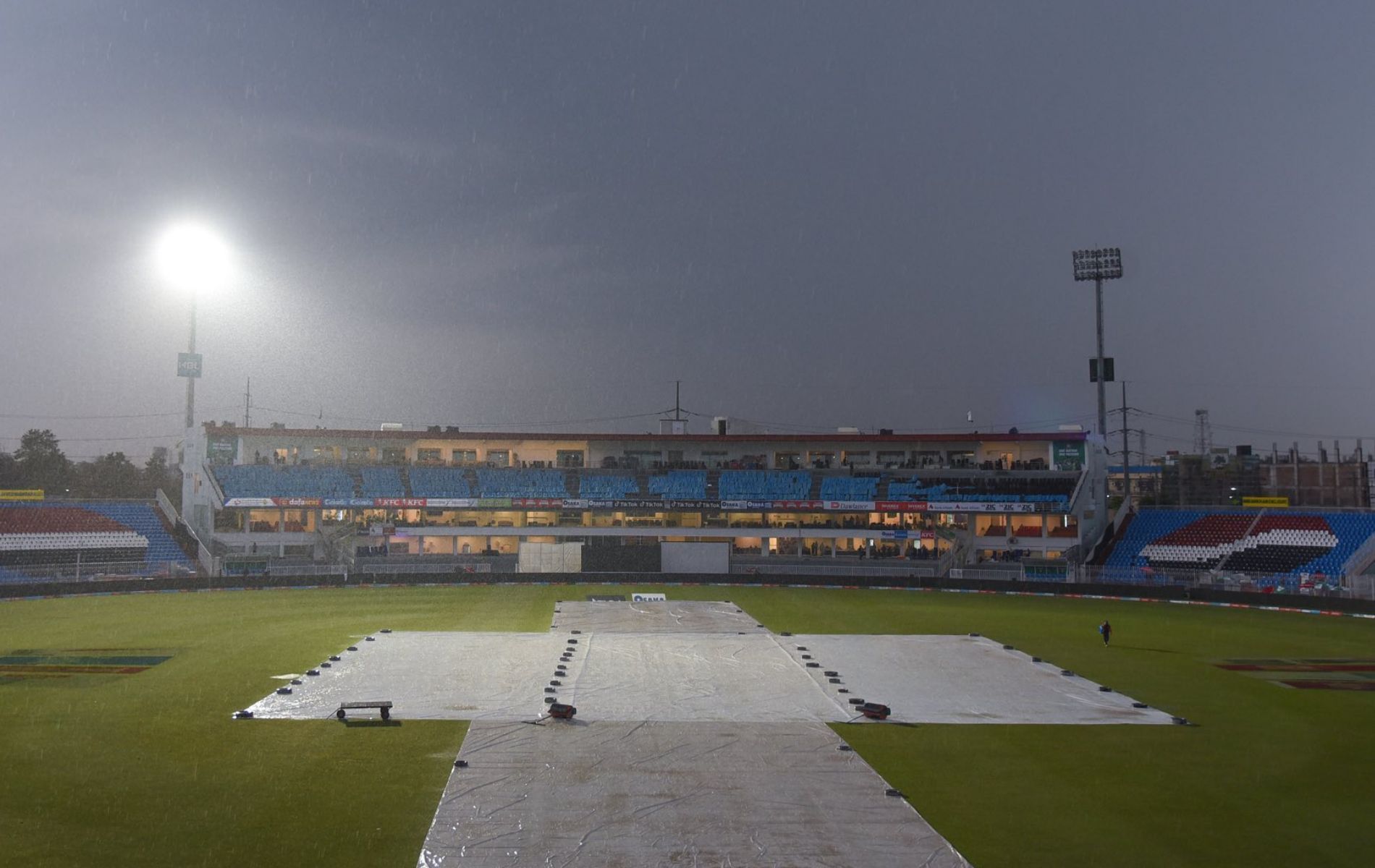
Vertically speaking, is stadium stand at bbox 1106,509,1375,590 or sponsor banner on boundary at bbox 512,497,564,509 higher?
sponsor banner on boundary at bbox 512,497,564,509

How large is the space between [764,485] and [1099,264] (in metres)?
27.1

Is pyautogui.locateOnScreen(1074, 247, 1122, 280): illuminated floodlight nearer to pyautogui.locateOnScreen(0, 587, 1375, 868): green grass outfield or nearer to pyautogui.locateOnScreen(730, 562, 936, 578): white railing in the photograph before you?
pyautogui.locateOnScreen(730, 562, 936, 578): white railing

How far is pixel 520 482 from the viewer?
69.1 m

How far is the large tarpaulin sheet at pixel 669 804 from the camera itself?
11570mm

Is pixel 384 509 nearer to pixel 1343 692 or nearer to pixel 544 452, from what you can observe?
pixel 544 452

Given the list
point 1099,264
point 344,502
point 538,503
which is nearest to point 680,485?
point 538,503

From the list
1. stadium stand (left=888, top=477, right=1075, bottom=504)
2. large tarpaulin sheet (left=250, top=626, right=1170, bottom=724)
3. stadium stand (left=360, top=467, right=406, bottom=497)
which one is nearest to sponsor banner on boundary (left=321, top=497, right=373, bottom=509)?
stadium stand (left=360, top=467, right=406, bottom=497)

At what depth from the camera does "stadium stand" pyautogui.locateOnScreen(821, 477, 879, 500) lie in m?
67.6

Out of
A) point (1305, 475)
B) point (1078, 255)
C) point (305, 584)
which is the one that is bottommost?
point (305, 584)

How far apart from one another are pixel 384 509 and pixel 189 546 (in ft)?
42.1

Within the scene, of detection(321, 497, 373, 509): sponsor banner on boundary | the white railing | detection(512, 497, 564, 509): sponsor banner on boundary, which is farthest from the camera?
detection(512, 497, 564, 509): sponsor banner on boundary

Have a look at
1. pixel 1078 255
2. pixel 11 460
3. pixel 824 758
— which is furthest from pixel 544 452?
pixel 824 758

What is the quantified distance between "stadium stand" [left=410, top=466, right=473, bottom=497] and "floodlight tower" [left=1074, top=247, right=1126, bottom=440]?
1689 inches

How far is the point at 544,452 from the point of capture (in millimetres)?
76562
